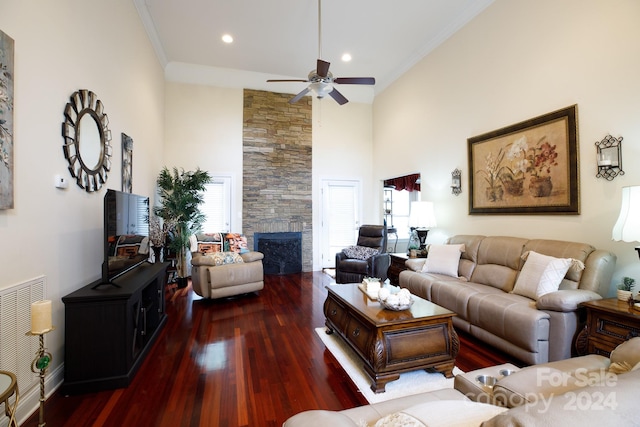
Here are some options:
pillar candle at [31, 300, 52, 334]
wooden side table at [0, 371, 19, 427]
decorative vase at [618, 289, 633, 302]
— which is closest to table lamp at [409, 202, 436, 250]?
decorative vase at [618, 289, 633, 302]

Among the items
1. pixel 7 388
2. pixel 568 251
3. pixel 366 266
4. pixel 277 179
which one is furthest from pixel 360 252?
pixel 7 388

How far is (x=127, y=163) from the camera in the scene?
3.58 metres

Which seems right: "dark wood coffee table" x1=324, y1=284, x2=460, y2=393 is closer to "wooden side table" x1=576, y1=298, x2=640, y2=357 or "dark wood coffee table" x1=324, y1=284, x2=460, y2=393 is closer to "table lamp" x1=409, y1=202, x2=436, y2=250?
"wooden side table" x1=576, y1=298, x2=640, y2=357

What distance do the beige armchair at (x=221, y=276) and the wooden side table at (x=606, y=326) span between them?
374 cm

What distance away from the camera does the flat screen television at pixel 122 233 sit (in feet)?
7.34

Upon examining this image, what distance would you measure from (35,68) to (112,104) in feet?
4.35

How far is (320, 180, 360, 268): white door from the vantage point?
6574 mm

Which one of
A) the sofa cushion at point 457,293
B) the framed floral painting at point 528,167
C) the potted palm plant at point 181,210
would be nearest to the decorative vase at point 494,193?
the framed floral painting at point 528,167

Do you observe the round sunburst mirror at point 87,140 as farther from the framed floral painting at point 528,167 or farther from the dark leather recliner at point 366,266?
the framed floral painting at point 528,167

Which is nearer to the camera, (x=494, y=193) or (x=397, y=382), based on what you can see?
(x=397, y=382)

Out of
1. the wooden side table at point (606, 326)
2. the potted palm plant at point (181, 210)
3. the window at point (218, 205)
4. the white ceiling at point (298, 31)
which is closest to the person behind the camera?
the wooden side table at point (606, 326)

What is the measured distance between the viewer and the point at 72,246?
7.71ft

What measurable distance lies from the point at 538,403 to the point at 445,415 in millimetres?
271

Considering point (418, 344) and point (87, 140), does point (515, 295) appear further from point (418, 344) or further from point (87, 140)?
point (87, 140)
